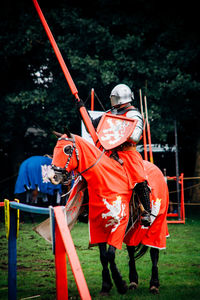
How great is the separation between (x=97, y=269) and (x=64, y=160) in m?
2.32

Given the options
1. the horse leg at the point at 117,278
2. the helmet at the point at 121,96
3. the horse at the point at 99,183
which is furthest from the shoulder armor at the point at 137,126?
the horse leg at the point at 117,278

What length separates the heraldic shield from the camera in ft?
12.6

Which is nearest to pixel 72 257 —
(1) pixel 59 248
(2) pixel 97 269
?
(1) pixel 59 248

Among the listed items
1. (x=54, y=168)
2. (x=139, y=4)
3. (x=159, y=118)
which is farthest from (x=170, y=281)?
(x=139, y=4)

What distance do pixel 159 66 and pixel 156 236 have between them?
8.20 metres

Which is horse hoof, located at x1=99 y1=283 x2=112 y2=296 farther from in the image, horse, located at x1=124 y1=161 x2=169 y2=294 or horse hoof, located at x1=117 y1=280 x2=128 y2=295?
horse, located at x1=124 y1=161 x2=169 y2=294

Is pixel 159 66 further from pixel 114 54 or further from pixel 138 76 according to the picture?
pixel 114 54

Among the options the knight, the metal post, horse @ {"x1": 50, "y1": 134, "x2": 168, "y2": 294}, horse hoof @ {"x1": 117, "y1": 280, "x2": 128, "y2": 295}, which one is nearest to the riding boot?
the knight

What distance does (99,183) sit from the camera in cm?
369

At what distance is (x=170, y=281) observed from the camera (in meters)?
4.64

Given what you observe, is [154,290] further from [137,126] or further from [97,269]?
[137,126]

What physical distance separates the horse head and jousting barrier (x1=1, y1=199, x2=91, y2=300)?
509 mm

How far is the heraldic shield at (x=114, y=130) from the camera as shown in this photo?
3.85 metres

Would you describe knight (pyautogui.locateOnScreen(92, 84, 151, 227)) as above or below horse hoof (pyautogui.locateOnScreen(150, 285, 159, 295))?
above
